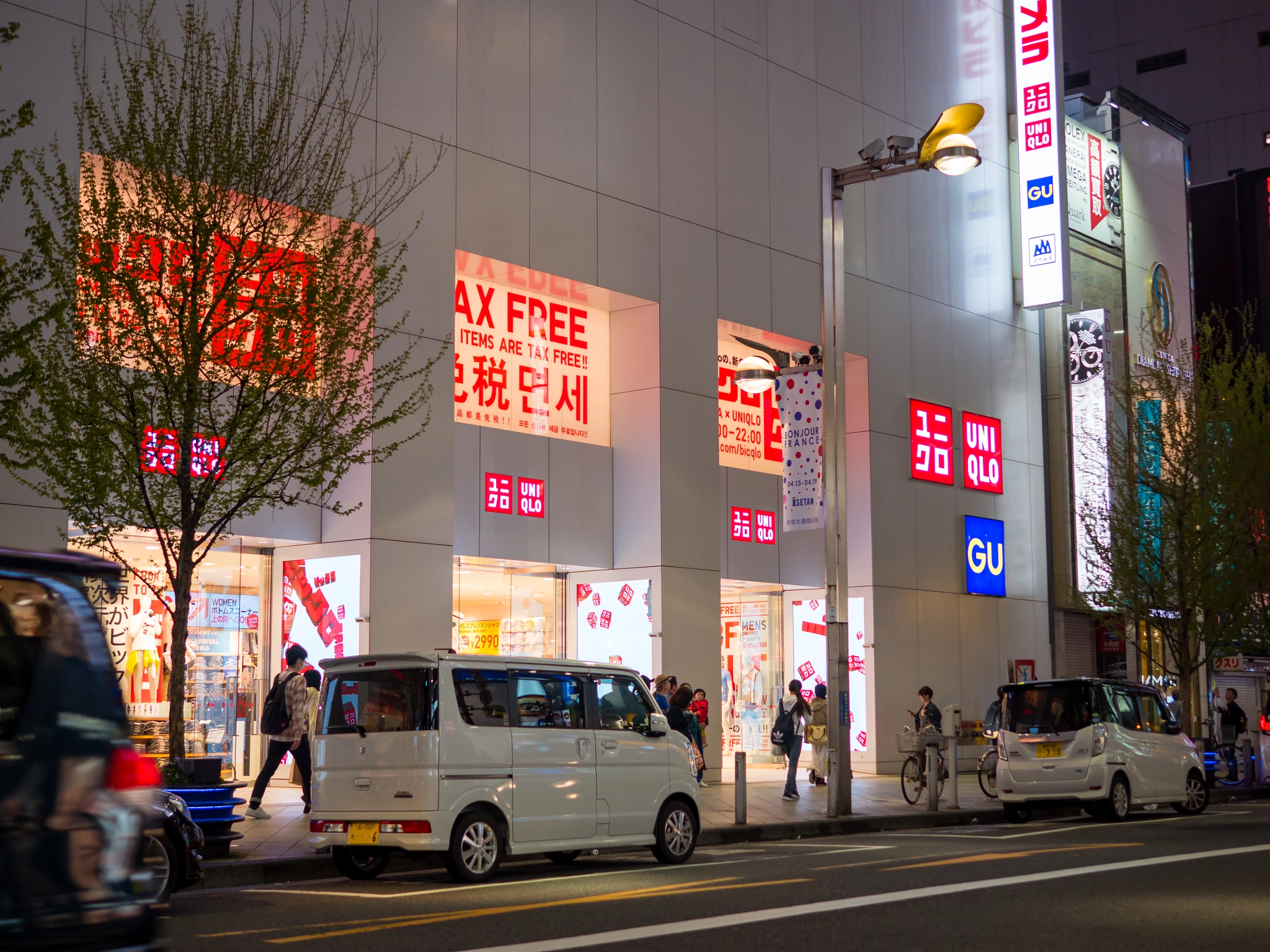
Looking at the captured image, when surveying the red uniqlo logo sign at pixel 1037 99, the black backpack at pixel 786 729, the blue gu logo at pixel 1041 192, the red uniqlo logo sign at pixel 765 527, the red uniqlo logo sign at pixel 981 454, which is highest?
the red uniqlo logo sign at pixel 1037 99

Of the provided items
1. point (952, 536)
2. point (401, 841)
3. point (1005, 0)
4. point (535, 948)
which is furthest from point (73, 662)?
point (1005, 0)

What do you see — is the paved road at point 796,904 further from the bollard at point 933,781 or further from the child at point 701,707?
the child at point 701,707

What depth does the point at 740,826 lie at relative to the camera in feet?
50.7

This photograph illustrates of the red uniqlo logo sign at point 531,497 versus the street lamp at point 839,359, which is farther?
the red uniqlo logo sign at point 531,497

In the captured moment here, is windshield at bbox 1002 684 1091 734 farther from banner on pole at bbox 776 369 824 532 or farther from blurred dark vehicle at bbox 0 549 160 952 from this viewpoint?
blurred dark vehicle at bbox 0 549 160 952

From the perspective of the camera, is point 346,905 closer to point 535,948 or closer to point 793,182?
point 535,948

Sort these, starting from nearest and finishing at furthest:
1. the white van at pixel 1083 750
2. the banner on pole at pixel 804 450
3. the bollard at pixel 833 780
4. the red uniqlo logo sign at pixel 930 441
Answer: the bollard at pixel 833 780, the white van at pixel 1083 750, the banner on pole at pixel 804 450, the red uniqlo logo sign at pixel 930 441

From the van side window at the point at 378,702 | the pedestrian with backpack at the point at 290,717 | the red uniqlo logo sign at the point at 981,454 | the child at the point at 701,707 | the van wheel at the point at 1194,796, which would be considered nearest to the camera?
the van side window at the point at 378,702

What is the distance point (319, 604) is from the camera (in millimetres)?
18359

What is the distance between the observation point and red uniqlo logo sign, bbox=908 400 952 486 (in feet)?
89.1

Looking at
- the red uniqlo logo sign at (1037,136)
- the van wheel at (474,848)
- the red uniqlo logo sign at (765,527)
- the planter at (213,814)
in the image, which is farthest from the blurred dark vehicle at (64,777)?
the red uniqlo logo sign at (1037,136)

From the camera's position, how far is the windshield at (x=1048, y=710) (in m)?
17.1

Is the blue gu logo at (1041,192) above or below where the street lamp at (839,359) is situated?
above

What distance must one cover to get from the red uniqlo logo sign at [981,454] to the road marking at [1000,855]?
15.7 meters
